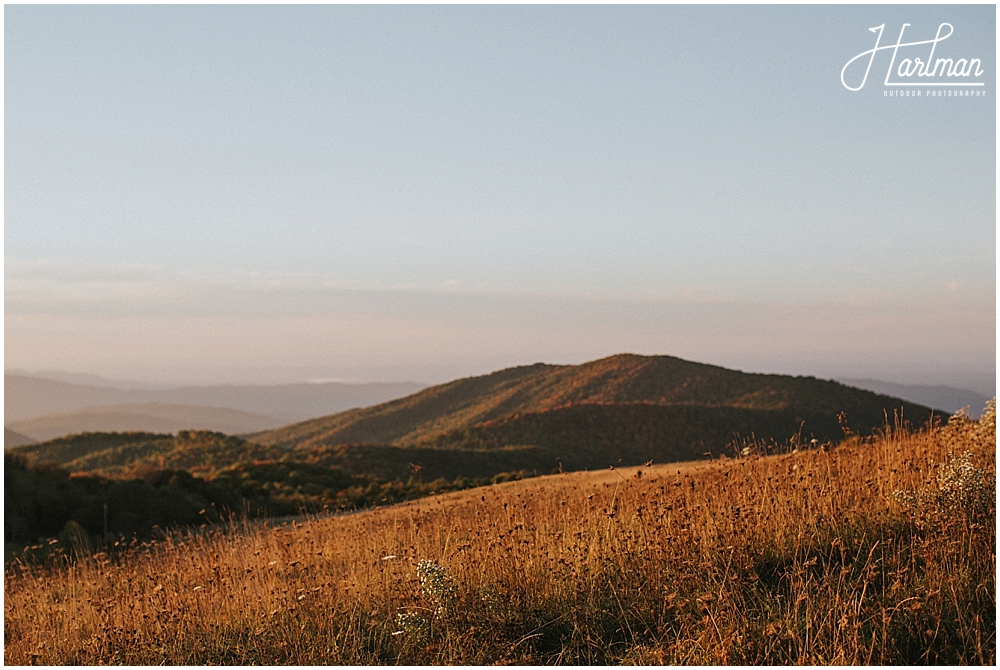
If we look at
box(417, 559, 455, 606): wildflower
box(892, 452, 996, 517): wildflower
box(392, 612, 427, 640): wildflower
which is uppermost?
box(892, 452, 996, 517): wildflower

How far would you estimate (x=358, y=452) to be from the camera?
92.5 ft

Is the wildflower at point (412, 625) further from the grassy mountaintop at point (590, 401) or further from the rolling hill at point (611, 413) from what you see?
the grassy mountaintop at point (590, 401)

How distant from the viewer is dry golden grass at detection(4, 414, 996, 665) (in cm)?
478

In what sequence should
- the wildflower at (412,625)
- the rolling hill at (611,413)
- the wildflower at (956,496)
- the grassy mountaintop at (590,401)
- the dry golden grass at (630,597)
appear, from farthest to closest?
the grassy mountaintop at (590,401)
the rolling hill at (611,413)
the wildflower at (956,496)
the wildflower at (412,625)
the dry golden grass at (630,597)

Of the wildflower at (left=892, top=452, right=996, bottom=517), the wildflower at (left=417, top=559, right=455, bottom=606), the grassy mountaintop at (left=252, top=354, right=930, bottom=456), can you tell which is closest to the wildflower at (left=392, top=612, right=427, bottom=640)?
the wildflower at (left=417, top=559, right=455, bottom=606)

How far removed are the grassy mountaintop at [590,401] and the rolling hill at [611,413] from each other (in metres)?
0.08

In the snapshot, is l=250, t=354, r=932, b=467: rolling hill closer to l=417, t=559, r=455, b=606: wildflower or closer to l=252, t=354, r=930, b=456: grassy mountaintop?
l=252, t=354, r=930, b=456: grassy mountaintop

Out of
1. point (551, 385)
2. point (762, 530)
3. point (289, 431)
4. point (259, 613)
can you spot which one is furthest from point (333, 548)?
point (289, 431)

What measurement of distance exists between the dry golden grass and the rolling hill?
18.7m

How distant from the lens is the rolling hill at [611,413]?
33094 mm

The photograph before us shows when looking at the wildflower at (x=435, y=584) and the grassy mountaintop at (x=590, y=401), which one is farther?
the grassy mountaintop at (x=590, y=401)

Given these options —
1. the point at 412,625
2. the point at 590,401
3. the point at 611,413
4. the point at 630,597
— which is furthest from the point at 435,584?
the point at 590,401

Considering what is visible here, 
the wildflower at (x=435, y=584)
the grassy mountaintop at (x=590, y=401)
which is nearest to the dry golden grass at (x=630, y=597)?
the wildflower at (x=435, y=584)

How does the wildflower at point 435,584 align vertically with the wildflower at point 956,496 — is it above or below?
below
